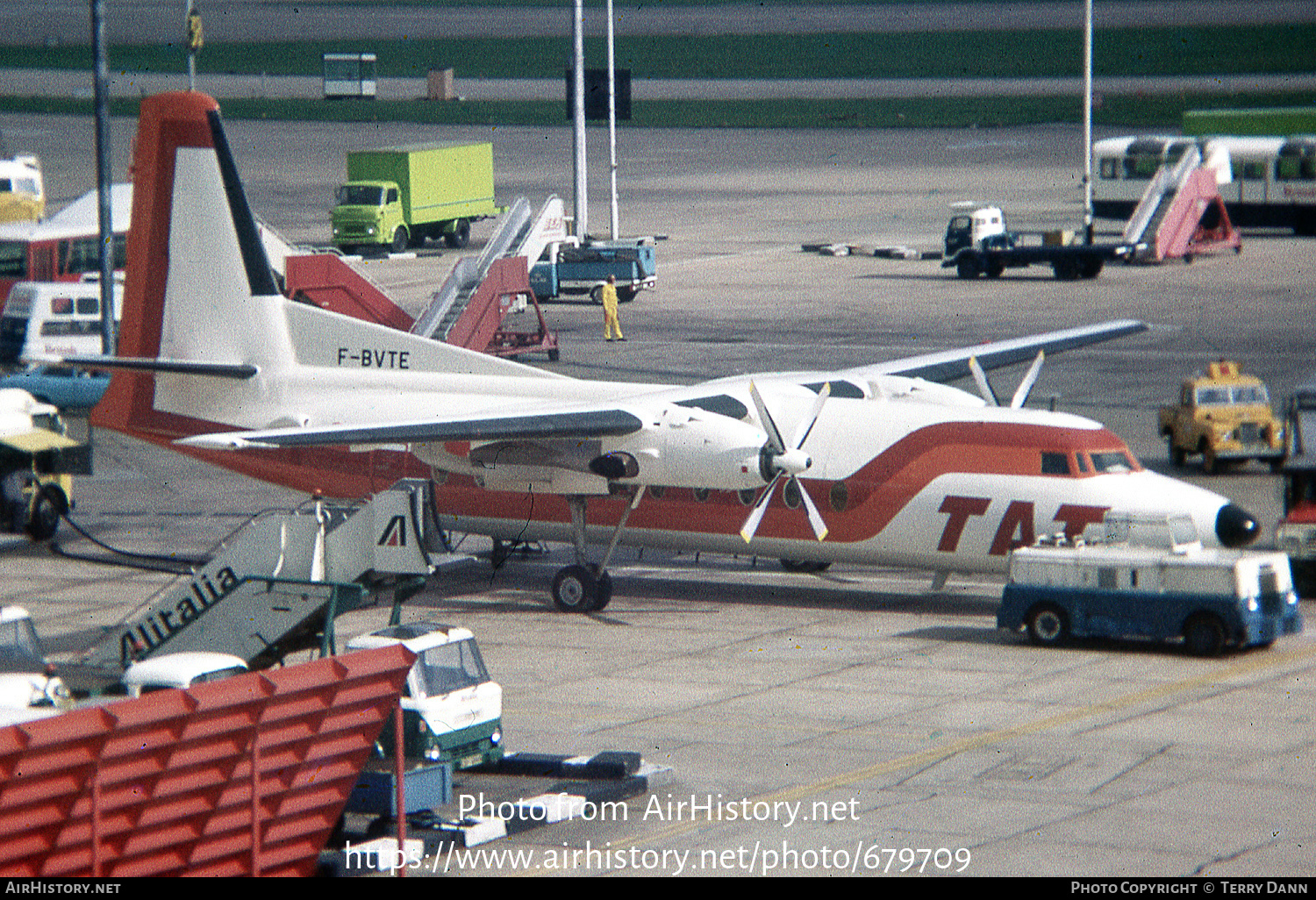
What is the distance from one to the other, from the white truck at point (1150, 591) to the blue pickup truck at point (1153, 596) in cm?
1

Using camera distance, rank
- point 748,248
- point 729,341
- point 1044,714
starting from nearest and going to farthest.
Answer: point 1044,714 → point 729,341 → point 748,248

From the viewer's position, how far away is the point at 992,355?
3819 centimetres

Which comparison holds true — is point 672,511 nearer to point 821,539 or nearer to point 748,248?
point 821,539

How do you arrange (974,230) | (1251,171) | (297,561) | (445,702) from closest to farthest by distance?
(445,702), (297,561), (974,230), (1251,171)

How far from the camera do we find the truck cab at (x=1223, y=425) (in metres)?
39.9

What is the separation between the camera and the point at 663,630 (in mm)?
30641

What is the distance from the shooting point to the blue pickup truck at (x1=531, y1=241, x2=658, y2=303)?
66.9m

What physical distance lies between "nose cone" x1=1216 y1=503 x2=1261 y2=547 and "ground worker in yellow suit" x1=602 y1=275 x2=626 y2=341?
31.8 m

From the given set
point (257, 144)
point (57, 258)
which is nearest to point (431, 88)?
point (257, 144)

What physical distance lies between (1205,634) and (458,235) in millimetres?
56988

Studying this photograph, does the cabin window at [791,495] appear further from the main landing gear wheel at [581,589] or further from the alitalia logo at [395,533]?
the alitalia logo at [395,533]

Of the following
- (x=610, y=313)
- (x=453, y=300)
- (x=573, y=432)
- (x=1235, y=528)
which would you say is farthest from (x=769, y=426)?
(x=610, y=313)

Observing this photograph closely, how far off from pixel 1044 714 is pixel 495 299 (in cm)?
3208

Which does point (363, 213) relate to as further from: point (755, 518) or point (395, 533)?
point (395, 533)
